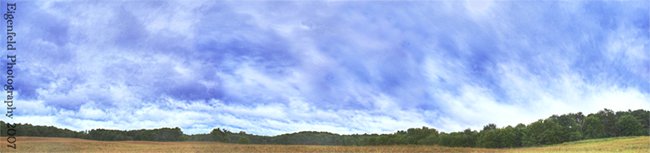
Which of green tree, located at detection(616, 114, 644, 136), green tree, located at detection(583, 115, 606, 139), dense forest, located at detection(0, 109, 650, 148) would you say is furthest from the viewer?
green tree, located at detection(583, 115, 606, 139)

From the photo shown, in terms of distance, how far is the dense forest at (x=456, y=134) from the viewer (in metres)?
58.4

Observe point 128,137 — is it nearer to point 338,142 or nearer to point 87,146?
point 87,146

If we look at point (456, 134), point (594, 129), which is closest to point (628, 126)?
point (594, 129)

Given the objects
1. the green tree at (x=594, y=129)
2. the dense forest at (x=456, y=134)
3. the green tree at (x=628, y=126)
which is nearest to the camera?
the dense forest at (x=456, y=134)

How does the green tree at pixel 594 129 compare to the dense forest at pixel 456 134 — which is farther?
the green tree at pixel 594 129

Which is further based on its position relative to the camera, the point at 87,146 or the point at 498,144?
the point at 498,144

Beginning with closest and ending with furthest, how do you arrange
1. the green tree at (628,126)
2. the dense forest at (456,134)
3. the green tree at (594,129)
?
1. the dense forest at (456,134)
2. the green tree at (628,126)
3. the green tree at (594,129)

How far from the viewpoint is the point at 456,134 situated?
88.2 metres

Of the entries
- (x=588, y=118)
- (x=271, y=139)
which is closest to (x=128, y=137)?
(x=271, y=139)

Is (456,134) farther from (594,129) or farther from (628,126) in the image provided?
(628,126)

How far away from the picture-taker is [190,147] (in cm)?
4356

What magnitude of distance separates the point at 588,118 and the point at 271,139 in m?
71.3

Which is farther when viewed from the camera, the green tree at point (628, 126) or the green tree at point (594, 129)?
the green tree at point (594, 129)

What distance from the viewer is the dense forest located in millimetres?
58438
